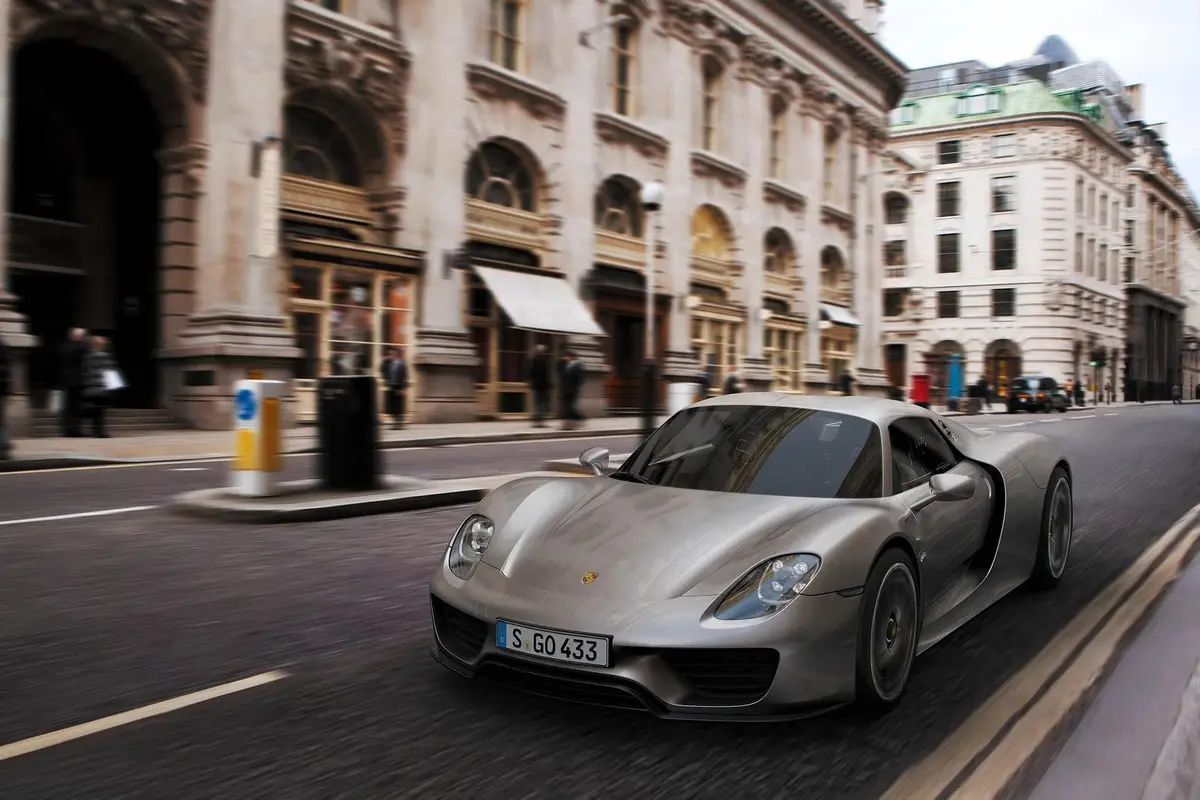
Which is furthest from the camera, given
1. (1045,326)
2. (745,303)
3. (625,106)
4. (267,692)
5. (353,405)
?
(1045,326)

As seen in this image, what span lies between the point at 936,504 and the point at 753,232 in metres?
30.8

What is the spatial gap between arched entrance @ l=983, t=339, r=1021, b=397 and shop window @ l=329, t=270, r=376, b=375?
50.1 m

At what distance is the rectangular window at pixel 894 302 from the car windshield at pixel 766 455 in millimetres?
60564

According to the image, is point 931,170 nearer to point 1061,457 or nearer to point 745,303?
point 745,303

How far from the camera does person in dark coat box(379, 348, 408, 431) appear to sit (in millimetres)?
20250

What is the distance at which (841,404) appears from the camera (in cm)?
454

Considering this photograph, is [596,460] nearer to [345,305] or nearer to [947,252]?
[345,305]

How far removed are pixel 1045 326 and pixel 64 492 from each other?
61219mm

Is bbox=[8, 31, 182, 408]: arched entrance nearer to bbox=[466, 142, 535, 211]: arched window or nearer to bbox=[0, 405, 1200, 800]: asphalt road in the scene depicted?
bbox=[466, 142, 535, 211]: arched window

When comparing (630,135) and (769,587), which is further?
(630,135)

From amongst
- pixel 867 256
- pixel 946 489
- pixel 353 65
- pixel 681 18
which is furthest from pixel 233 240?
pixel 867 256

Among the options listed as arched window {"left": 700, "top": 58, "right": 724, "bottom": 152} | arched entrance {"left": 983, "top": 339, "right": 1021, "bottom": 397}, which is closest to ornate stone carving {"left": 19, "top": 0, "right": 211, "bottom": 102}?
arched window {"left": 700, "top": 58, "right": 724, "bottom": 152}

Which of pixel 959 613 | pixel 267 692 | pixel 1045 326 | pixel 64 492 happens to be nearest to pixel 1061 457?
pixel 959 613

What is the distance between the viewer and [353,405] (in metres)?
9.16
